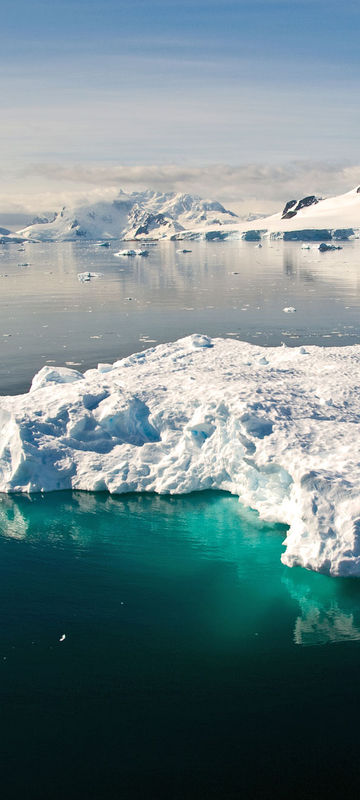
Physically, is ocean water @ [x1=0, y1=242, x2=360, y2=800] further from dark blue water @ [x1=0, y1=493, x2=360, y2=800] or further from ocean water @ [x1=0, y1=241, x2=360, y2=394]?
ocean water @ [x1=0, y1=241, x2=360, y2=394]

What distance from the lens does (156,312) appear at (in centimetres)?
3192

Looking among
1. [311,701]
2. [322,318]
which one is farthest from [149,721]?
[322,318]

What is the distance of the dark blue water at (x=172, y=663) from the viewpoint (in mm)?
6316

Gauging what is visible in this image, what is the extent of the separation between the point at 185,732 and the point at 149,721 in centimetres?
41

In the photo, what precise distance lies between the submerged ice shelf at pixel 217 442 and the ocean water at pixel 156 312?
4.84 meters

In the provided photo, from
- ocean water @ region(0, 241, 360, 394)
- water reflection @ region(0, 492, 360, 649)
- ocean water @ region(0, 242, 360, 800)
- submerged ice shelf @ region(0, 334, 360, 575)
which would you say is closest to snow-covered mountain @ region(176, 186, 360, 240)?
ocean water @ region(0, 241, 360, 394)

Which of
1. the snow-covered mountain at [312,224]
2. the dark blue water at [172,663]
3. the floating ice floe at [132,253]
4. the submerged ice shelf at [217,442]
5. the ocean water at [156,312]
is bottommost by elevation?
the dark blue water at [172,663]

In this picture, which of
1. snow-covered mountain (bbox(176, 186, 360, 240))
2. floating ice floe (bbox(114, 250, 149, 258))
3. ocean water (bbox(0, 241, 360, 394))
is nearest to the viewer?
ocean water (bbox(0, 241, 360, 394))

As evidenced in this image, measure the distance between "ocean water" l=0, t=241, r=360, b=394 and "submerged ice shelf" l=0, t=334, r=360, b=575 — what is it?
191 inches

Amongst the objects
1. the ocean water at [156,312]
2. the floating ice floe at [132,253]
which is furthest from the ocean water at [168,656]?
the floating ice floe at [132,253]

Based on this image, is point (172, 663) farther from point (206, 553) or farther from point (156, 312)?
point (156, 312)

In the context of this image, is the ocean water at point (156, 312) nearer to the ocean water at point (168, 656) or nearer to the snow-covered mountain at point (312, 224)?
the ocean water at point (168, 656)

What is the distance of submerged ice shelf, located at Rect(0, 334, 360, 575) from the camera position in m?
9.68

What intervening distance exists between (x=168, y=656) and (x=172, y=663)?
13 centimetres
